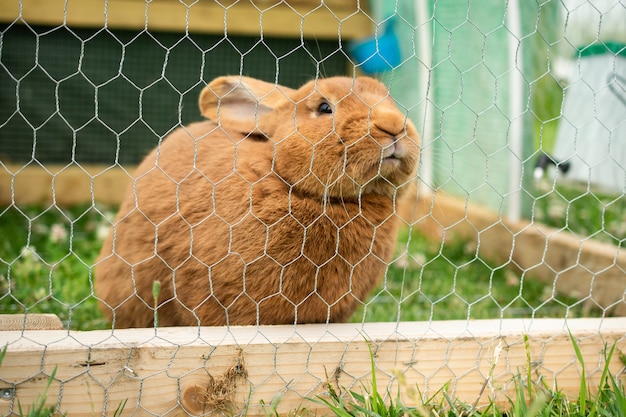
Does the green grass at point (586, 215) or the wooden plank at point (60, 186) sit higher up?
the green grass at point (586, 215)

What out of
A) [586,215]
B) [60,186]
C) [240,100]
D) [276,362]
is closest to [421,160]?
[240,100]

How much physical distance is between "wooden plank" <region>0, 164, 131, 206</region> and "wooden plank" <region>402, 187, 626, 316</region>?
7.67 feet

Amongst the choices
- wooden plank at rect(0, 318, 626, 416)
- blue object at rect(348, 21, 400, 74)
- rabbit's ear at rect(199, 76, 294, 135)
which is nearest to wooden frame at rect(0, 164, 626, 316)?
wooden plank at rect(0, 318, 626, 416)

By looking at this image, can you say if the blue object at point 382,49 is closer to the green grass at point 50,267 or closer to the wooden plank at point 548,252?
the wooden plank at point 548,252

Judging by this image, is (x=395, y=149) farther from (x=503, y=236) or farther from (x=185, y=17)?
(x=185, y=17)

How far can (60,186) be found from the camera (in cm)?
469

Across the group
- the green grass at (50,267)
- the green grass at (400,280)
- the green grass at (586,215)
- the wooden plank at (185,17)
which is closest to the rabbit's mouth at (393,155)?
the green grass at (400,280)

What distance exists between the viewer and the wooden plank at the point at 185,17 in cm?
478

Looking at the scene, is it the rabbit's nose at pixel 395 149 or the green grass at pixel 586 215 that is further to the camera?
the green grass at pixel 586 215

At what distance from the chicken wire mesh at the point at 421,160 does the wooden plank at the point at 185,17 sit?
0.04 metres

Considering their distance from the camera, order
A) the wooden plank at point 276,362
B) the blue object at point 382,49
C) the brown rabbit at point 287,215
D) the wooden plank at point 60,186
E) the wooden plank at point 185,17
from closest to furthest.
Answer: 1. the wooden plank at point 276,362
2. the brown rabbit at point 287,215
3. the blue object at point 382,49
4. the wooden plank at point 60,186
5. the wooden plank at point 185,17

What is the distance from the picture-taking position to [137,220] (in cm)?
222

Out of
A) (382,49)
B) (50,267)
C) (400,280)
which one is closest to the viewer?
(50,267)

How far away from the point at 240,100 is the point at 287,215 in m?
0.60
